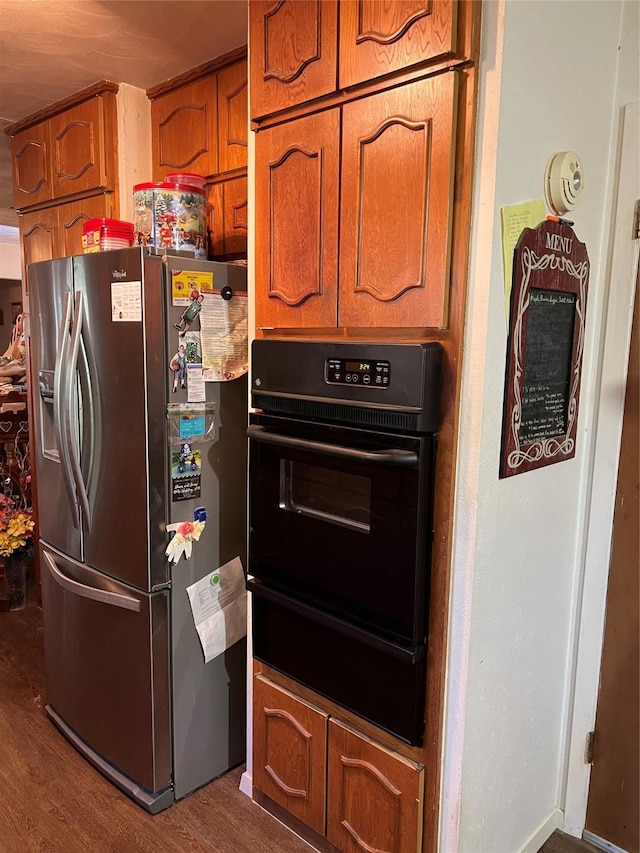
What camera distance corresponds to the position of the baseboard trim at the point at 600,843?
71.7 inches

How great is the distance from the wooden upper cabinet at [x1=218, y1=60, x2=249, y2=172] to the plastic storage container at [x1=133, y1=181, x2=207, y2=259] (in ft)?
0.89

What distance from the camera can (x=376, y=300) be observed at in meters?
1.43

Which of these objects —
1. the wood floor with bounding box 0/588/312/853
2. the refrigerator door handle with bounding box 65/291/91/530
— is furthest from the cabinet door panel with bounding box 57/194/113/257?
the wood floor with bounding box 0/588/312/853

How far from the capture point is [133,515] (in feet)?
6.08

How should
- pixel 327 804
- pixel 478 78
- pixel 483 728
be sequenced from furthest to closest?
1. pixel 327 804
2. pixel 483 728
3. pixel 478 78

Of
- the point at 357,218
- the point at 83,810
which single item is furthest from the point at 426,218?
the point at 83,810

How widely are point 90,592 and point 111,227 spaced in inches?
46.1

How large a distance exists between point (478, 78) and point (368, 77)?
25 cm

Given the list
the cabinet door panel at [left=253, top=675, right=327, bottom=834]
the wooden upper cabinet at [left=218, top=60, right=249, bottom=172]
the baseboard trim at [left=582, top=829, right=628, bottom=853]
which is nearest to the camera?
the cabinet door panel at [left=253, top=675, right=327, bottom=834]

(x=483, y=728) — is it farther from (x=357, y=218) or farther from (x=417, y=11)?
(x=417, y=11)

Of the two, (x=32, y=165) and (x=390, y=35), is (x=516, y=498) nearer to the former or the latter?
(x=390, y=35)

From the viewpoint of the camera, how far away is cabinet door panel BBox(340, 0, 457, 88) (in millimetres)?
1236

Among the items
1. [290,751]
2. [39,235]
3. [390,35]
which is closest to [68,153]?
[39,235]

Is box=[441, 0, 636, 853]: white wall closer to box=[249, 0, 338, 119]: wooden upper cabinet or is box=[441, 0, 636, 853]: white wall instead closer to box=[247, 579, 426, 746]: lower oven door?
box=[247, 579, 426, 746]: lower oven door
